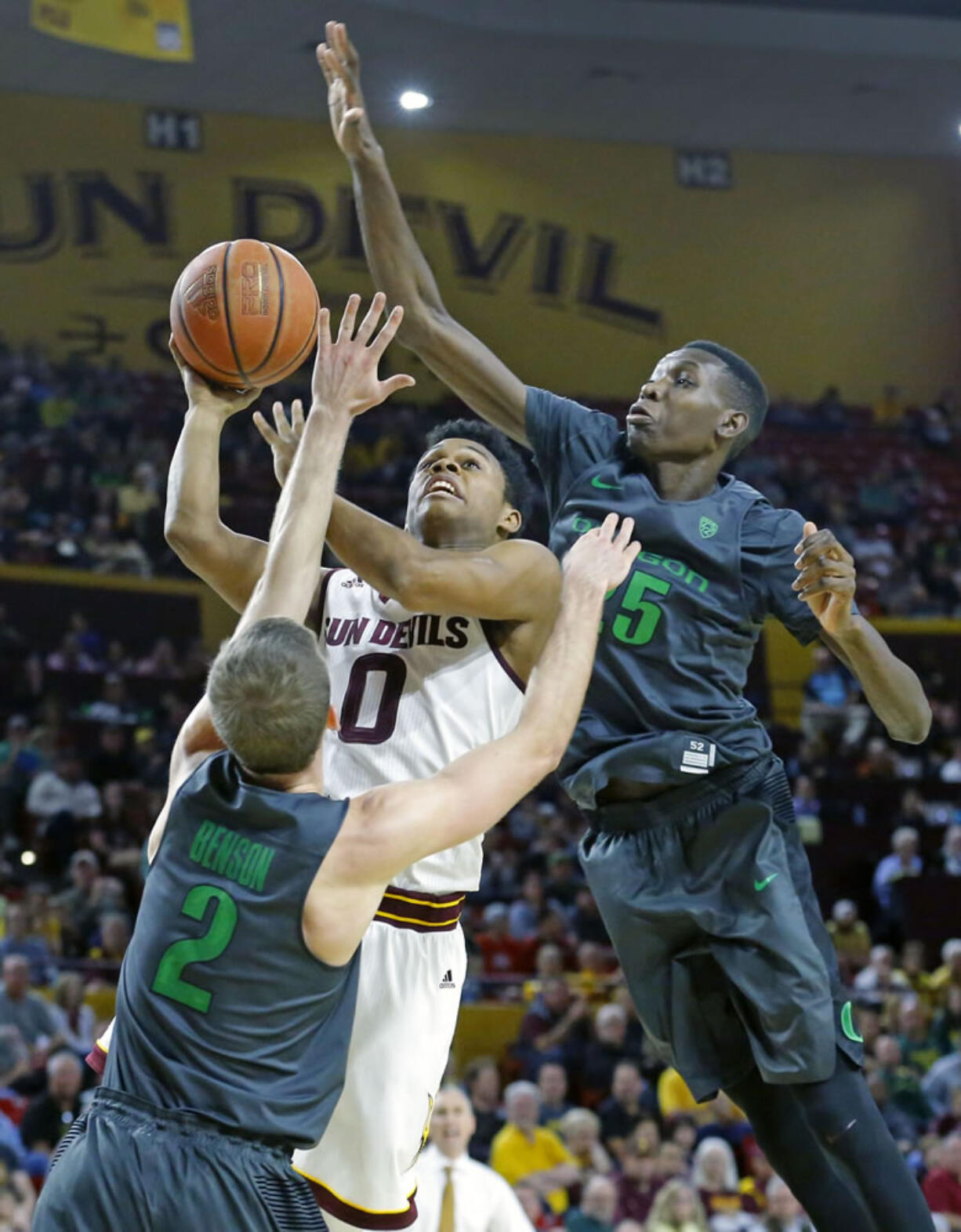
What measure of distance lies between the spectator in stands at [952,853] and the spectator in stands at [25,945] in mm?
7605

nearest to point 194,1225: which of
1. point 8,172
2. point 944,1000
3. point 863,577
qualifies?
point 944,1000

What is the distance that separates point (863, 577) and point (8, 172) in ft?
42.0

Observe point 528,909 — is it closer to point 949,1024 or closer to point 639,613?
point 949,1024

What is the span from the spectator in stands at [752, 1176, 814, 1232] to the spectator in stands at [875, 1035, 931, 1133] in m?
1.64

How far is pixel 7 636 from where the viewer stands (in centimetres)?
1656

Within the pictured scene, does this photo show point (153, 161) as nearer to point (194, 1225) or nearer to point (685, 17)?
point (685, 17)

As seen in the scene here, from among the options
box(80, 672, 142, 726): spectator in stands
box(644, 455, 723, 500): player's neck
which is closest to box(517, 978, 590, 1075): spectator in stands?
box(80, 672, 142, 726): spectator in stands

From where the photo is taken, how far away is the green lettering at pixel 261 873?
3211mm

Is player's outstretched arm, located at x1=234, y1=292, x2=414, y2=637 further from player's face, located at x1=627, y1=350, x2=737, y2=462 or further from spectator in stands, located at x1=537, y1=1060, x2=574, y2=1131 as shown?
spectator in stands, located at x1=537, y1=1060, x2=574, y2=1131

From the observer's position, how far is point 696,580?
4.56 m

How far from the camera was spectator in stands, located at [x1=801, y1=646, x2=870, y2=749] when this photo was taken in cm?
1742

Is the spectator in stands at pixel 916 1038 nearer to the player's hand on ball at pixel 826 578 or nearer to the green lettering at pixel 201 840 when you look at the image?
the player's hand on ball at pixel 826 578

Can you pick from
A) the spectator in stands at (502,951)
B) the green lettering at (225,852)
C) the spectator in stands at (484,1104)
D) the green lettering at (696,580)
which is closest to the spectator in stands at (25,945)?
the spectator in stands at (484,1104)

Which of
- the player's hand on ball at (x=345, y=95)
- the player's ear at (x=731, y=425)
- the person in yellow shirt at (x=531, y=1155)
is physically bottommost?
the person in yellow shirt at (x=531, y=1155)
